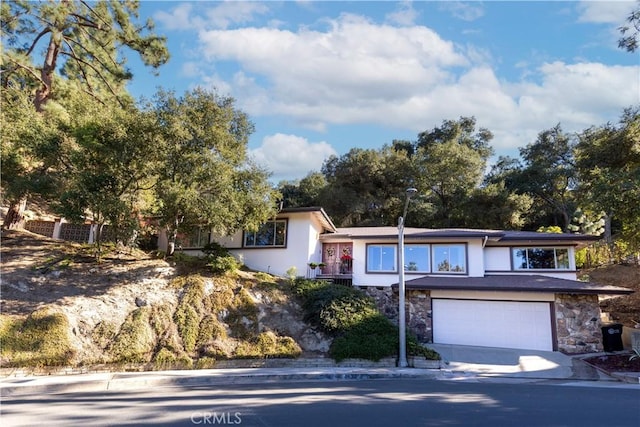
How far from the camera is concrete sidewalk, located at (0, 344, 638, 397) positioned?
970 centimetres

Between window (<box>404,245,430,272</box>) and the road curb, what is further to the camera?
window (<box>404,245,430,272</box>)

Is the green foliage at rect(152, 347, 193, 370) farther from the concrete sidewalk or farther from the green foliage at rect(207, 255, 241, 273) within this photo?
the green foliage at rect(207, 255, 241, 273)

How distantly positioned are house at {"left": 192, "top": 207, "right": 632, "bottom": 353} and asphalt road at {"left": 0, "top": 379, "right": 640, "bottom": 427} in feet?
Answer: 15.6

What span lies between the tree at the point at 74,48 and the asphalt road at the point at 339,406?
12458mm

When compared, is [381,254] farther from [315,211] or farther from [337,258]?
[315,211]

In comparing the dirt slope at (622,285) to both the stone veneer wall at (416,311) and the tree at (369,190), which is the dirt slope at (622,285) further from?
the tree at (369,190)

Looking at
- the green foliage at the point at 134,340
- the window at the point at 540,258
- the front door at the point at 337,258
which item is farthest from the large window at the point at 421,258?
the green foliage at the point at 134,340

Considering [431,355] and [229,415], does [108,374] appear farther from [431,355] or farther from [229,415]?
[431,355]

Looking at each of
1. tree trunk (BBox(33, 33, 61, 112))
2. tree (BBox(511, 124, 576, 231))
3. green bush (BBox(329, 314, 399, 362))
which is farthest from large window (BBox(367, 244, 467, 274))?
tree (BBox(511, 124, 576, 231))

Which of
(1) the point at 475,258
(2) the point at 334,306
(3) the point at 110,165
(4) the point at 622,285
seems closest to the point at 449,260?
(1) the point at 475,258

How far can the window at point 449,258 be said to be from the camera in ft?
55.9

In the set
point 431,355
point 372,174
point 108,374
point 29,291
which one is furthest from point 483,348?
point 372,174

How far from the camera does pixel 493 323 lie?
15.2 m

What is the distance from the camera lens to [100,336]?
12.1 metres
